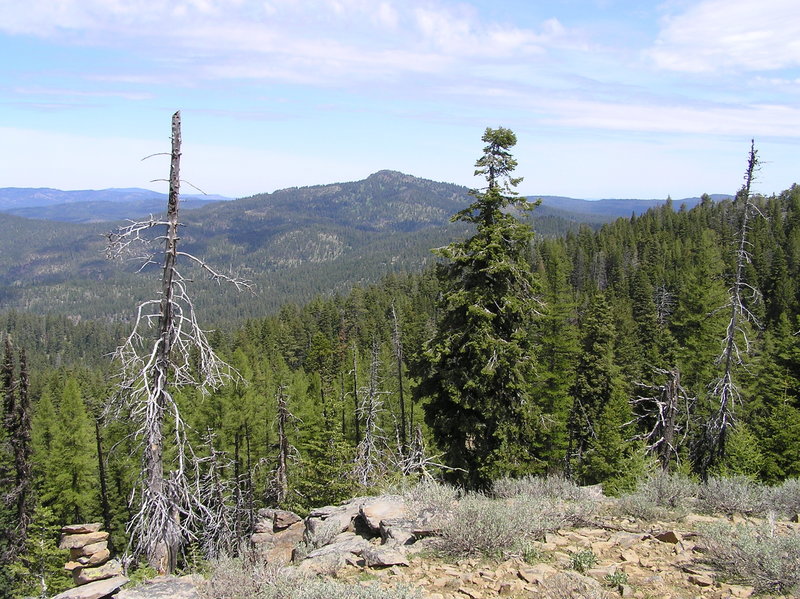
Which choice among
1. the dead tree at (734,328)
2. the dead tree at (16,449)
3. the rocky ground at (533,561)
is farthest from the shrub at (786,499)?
the dead tree at (16,449)

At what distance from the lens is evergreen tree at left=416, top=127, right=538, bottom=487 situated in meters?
14.5

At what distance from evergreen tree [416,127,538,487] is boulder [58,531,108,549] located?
2034cm

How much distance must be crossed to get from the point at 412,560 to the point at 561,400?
21.9m

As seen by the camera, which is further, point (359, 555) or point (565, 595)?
point (359, 555)

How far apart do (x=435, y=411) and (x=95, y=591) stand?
10.6 meters

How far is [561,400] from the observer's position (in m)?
27.2

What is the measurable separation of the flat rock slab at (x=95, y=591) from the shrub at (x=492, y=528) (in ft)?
13.9

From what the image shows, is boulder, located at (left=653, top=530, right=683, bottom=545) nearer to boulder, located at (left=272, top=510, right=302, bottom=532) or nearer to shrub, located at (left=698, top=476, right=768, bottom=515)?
shrub, located at (left=698, top=476, right=768, bottom=515)

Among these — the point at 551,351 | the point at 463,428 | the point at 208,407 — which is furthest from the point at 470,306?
the point at 208,407

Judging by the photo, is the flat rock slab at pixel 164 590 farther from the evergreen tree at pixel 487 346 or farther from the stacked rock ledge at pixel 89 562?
the evergreen tree at pixel 487 346

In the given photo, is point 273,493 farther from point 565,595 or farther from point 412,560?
point 565,595

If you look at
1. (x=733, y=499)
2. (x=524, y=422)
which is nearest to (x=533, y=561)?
(x=733, y=499)

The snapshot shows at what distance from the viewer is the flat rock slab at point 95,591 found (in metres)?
6.12

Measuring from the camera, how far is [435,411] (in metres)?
15.7
